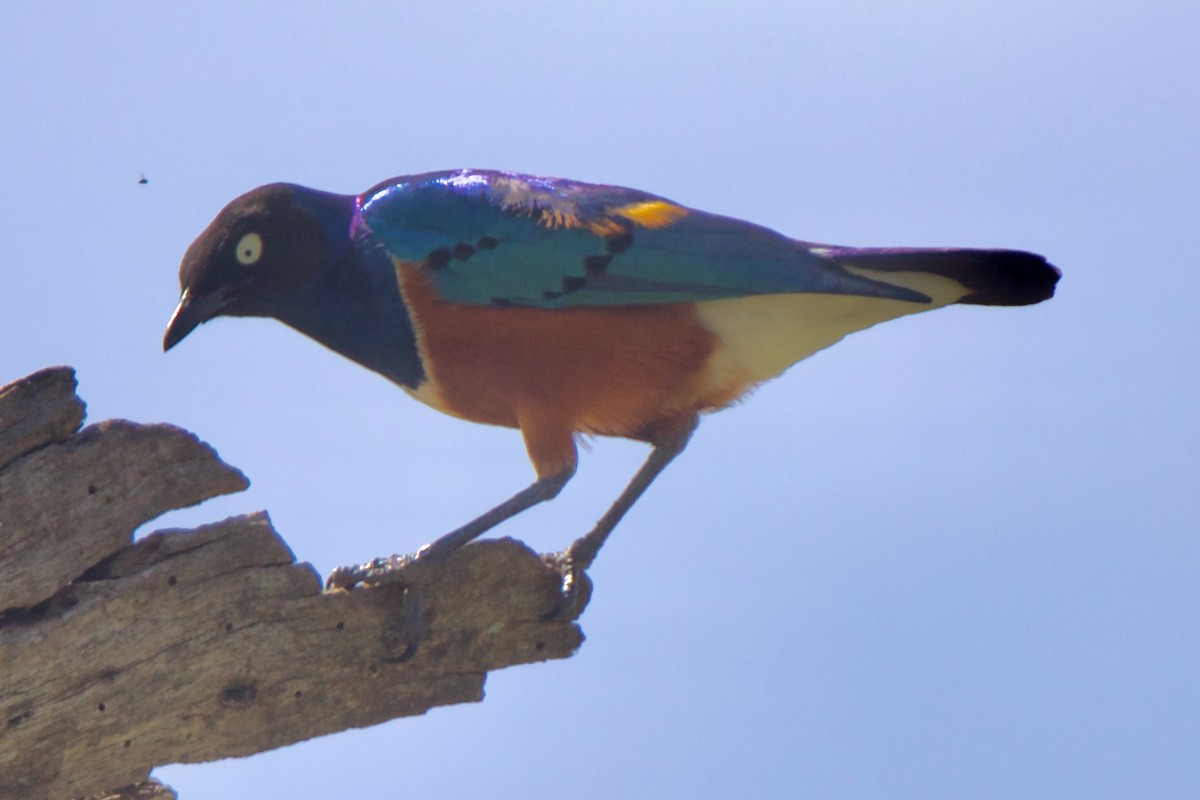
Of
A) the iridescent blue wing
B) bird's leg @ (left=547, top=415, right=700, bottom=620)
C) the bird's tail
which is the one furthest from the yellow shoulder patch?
bird's leg @ (left=547, top=415, right=700, bottom=620)

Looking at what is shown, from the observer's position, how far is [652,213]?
18.1ft

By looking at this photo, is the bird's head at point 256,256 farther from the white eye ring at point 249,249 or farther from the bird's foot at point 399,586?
the bird's foot at point 399,586

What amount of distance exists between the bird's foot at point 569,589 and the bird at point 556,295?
0.16 ft

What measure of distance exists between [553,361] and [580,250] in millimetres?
479

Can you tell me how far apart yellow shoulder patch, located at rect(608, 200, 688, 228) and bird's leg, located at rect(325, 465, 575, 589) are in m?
1.07

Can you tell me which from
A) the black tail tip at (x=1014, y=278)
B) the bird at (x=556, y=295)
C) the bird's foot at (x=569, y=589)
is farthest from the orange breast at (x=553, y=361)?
the black tail tip at (x=1014, y=278)

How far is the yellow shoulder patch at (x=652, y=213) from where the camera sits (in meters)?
5.45

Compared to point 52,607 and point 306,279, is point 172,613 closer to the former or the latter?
point 52,607

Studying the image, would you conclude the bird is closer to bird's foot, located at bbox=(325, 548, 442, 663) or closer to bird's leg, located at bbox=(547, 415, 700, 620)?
bird's leg, located at bbox=(547, 415, 700, 620)

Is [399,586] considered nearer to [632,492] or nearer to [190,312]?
[632,492]

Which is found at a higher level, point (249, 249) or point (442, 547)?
point (249, 249)

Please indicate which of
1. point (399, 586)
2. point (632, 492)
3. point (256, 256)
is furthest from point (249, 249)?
point (632, 492)

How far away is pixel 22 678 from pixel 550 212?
2593 mm

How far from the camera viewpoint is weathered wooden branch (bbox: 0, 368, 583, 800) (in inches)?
168
